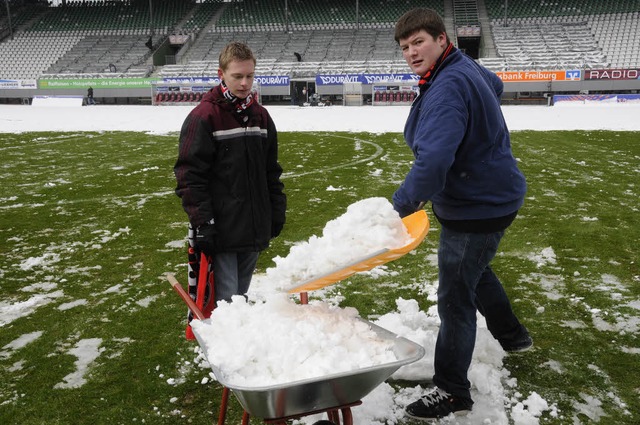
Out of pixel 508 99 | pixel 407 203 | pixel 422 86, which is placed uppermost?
pixel 422 86

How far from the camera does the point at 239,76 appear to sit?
2641 mm

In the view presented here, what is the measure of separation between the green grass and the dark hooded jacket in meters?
0.93

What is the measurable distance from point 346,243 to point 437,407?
107 centimetres

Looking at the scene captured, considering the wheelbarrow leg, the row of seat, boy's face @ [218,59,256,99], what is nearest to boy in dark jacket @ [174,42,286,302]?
boy's face @ [218,59,256,99]

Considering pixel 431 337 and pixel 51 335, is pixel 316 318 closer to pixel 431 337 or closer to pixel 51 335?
pixel 431 337

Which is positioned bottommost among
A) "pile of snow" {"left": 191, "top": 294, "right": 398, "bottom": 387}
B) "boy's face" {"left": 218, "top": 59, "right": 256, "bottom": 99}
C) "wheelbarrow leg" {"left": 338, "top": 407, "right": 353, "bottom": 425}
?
"wheelbarrow leg" {"left": 338, "top": 407, "right": 353, "bottom": 425}

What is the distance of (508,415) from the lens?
8.65 ft

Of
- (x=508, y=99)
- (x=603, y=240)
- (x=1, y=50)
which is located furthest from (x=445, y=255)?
(x=1, y=50)

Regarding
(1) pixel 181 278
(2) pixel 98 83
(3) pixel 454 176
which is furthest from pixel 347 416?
(2) pixel 98 83

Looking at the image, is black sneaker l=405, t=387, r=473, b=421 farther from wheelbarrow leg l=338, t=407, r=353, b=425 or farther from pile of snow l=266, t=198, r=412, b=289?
pile of snow l=266, t=198, r=412, b=289

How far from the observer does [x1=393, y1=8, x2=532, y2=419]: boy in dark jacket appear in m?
2.14

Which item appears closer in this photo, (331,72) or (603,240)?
(603,240)

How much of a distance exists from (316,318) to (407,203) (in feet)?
2.03

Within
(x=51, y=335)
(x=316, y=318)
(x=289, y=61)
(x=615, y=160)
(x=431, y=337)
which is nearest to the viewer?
(x=316, y=318)
